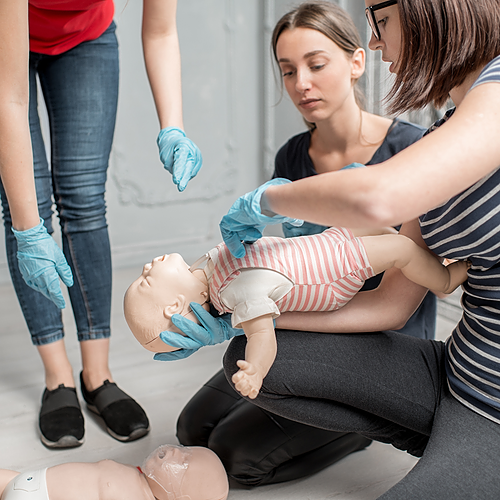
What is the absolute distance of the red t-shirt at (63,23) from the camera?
1362mm

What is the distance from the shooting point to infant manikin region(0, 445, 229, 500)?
3.46 ft

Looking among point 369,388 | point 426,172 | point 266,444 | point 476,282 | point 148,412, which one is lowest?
point 148,412

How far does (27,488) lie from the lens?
3.41 feet

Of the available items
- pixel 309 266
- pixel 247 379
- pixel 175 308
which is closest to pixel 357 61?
pixel 309 266

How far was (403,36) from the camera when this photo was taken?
897 mm

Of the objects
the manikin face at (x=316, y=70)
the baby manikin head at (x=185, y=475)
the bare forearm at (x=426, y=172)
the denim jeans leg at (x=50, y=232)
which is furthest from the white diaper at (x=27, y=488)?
the manikin face at (x=316, y=70)

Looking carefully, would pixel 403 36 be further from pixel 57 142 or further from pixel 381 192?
A: pixel 57 142

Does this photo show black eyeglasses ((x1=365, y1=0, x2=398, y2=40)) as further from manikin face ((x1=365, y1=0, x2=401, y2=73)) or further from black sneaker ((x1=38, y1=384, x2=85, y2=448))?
black sneaker ((x1=38, y1=384, x2=85, y2=448))

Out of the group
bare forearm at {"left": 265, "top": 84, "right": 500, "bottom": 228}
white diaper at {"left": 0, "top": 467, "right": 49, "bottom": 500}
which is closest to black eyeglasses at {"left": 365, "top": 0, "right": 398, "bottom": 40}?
bare forearm at {"left": 265, "top": 84, "right": 500, "bottom": 228}

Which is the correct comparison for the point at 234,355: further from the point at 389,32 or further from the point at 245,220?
the point at 389,32

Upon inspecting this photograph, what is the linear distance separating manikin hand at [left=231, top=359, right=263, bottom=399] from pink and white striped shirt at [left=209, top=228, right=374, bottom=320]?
0.19m

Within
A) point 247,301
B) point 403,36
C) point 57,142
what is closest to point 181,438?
point 247,301

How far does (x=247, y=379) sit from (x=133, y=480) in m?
0.41

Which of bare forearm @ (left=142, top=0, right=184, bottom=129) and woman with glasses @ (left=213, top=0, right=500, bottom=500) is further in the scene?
bare forearm @ (left=142, top=0, right=184, bottom=129)
